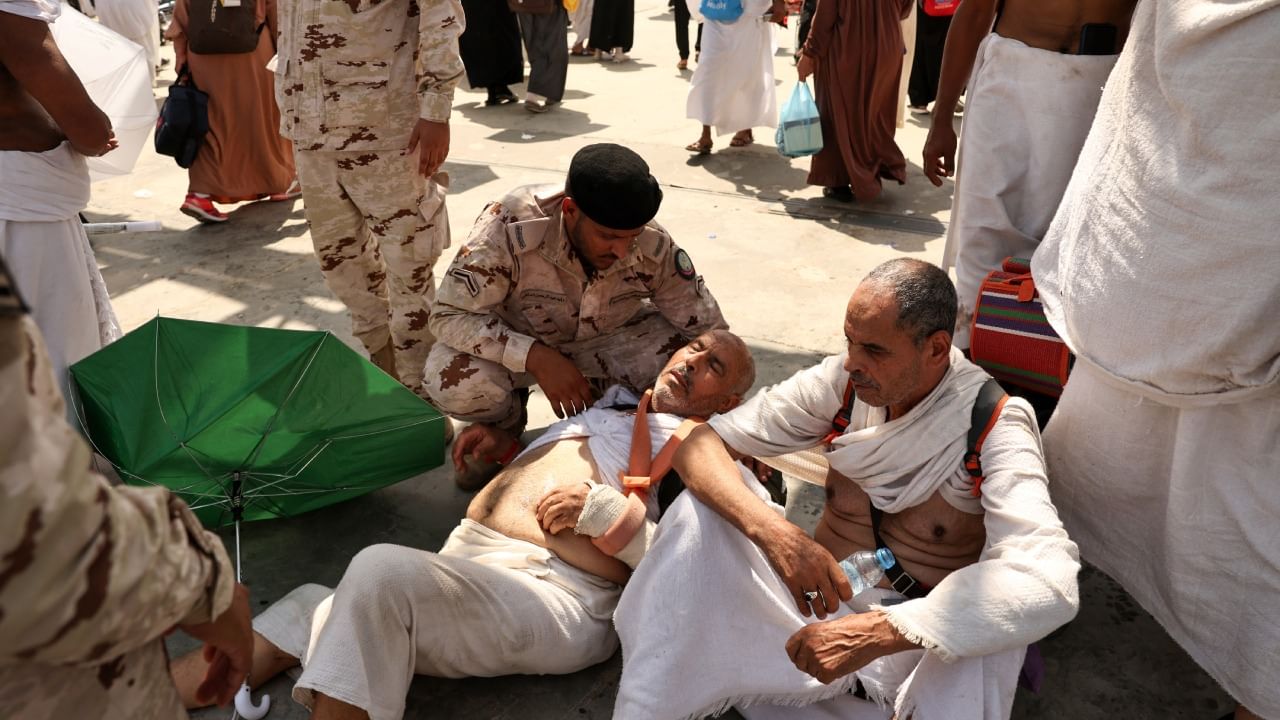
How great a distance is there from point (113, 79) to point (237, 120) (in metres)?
1.16

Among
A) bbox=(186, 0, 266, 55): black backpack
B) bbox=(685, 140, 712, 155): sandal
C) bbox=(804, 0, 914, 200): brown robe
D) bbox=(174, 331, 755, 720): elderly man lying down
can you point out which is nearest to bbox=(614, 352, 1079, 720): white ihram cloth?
bbox=(174, 331, 755, 720): elderly man lying down

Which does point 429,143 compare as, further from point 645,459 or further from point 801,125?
point 801,125

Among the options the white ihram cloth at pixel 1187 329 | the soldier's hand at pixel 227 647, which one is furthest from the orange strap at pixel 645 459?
the soldier's hand at pixel 227 647

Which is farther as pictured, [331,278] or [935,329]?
[331,278]

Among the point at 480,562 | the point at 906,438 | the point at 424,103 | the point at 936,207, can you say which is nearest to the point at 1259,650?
the point at 906,438

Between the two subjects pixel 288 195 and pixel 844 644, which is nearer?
pixel 844 644

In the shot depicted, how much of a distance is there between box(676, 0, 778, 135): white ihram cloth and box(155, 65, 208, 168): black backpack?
3168mm

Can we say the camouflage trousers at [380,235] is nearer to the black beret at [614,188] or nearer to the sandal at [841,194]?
the black beret at [614,188]

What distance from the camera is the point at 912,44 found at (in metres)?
6.78

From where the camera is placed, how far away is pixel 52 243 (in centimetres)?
315

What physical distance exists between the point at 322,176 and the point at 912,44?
15.3ft

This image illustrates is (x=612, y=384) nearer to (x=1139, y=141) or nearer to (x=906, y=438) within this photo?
(x=906, y=438)

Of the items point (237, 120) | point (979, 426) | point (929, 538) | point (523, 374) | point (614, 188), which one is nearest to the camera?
point (979, 426)

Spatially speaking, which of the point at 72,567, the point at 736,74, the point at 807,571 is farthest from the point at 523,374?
the point at 736,74
